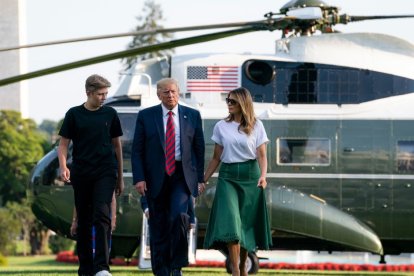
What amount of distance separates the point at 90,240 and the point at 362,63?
6361mm

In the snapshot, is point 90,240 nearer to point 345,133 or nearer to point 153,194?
point 153,194

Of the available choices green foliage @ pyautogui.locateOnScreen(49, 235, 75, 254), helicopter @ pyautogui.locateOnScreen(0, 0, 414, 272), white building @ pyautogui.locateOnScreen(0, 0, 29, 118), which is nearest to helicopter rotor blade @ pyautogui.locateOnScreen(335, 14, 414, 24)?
helicopter @ pyautogui.locateOnScreen(0, 0, 414, 272)

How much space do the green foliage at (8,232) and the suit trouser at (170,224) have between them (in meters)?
42.0

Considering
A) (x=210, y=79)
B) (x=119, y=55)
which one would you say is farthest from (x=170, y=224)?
(x=210, y=79)

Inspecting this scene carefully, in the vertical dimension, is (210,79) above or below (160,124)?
above

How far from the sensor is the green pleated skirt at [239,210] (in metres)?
12.9

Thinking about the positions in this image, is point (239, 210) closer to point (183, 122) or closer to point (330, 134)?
point (183, 122)

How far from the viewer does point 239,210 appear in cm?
1302

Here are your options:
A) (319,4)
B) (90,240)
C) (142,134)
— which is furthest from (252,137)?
(319,4)

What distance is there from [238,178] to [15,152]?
221 ft

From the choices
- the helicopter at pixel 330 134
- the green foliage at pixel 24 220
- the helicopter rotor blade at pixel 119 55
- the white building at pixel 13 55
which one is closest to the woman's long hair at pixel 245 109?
the helicopter rotor blade at pixel 119 55

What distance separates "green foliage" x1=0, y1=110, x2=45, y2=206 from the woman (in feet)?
206

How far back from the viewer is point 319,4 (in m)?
17.4

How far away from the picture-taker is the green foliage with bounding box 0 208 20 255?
5481cm
